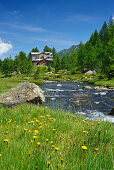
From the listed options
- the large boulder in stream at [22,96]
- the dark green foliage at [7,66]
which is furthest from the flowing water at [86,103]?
the dark green foliage at [7,66]

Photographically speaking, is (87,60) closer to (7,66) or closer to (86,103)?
(7,66)

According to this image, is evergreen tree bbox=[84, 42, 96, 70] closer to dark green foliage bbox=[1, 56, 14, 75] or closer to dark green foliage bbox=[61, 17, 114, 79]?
dark green foliage bbox=[61, 17, 114, 79]

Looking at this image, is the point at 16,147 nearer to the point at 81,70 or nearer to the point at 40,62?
the point at 81,70

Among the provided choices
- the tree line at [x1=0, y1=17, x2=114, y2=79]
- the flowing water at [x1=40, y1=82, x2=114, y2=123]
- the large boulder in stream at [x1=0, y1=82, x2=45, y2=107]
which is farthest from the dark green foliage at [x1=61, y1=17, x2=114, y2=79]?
the large boulder in stream at [x1=0, y1=82, x2=45, y2=107]

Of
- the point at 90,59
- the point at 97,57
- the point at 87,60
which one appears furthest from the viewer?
the point at 87,60

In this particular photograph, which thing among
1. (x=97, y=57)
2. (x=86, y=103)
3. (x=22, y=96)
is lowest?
(x=86, y=103)

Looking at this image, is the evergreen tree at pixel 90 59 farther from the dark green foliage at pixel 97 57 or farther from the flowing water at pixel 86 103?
the flowing water at pixel 86 103

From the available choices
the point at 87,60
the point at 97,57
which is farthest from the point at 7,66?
the point at 97,57

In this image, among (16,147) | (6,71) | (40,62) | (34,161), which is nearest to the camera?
(34,161)

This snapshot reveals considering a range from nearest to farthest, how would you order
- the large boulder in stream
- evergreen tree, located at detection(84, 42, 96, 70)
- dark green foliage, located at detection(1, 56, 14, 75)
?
the large boulder in stream < evergreen tree, located at detection(84, 42, 96, 70) < dark green foliage, located at detection(1, 56, 14, 75)

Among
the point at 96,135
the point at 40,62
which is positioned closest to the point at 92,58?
the point at 40,62

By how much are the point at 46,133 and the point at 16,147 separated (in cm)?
117

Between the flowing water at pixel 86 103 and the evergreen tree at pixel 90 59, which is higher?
the evergreen tree at pixel 90 59

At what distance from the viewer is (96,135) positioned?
3631mm
